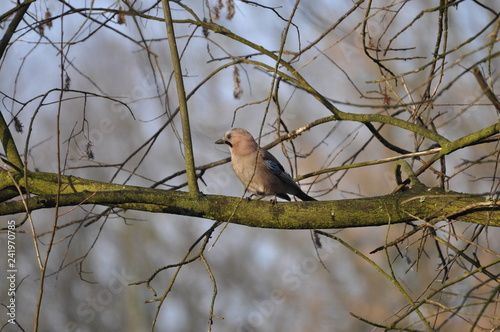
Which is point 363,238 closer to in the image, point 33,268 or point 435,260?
point 435,260

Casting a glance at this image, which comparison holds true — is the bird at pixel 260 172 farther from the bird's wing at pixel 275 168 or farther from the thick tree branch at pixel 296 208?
the thick tree branch at pixel 296 208

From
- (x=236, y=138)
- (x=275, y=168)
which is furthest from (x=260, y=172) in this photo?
(x=236, y=138)

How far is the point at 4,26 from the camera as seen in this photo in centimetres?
448

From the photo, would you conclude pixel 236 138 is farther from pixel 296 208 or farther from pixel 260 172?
pixel 296 208

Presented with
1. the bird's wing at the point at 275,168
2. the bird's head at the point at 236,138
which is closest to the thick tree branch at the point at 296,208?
the bird's wing at the point at 275,168

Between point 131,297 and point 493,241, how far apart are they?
41.6 ft

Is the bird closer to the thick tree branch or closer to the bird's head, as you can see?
the bird's head

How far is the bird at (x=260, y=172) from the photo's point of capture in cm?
563

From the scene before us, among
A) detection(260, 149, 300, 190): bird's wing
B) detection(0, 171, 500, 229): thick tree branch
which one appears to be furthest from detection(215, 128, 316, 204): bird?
detection(0, 171, 500, 229): thick tree branch

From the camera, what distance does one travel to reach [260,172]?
18.5 ft

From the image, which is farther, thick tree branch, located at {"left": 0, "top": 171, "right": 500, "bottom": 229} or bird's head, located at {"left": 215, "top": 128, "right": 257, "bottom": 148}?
bird's head, located at {"left": 215, "top": 128, "right": 257, "bottom": 148}

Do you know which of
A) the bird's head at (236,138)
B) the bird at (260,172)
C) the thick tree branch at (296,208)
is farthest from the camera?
the bird's head at (236,138)

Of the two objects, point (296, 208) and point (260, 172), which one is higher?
point (260, 172)

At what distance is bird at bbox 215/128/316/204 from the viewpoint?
5629 millimetres
